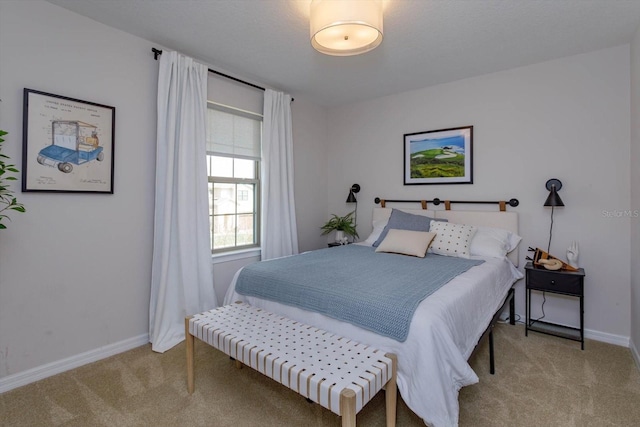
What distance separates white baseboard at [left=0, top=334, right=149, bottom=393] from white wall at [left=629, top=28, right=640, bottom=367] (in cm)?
379

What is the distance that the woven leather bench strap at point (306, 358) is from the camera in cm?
135

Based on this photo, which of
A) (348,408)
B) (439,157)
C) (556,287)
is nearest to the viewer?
(348,408)

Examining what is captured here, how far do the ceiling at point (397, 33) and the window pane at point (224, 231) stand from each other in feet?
4.90

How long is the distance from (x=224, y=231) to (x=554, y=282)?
10.0ft

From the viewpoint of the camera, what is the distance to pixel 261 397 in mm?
1953

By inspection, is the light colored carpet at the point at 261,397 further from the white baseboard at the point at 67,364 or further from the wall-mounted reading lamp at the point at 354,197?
the wall-mounted reading lamp at the point at 354,197

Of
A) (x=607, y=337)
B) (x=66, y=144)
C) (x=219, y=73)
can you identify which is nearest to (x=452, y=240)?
(x=607, y=337)

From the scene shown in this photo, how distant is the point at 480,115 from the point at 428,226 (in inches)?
50.0

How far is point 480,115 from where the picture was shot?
3.31 meters

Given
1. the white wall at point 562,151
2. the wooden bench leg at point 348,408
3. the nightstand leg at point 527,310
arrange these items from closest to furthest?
1. the wooden bench leg at point 348,408
2. the white wall at point 562,151
3. the nightstand leg at point 527,310

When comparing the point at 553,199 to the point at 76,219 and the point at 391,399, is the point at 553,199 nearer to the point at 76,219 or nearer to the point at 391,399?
the point at 391,399

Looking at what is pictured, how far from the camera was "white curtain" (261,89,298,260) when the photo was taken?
11.6ft

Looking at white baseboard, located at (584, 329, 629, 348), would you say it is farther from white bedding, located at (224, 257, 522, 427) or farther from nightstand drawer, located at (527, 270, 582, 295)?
white bedding, located at (224, 257, 522, 427)

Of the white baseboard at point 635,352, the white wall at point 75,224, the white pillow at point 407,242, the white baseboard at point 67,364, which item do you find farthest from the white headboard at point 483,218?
the white baseboard at point 67,364
